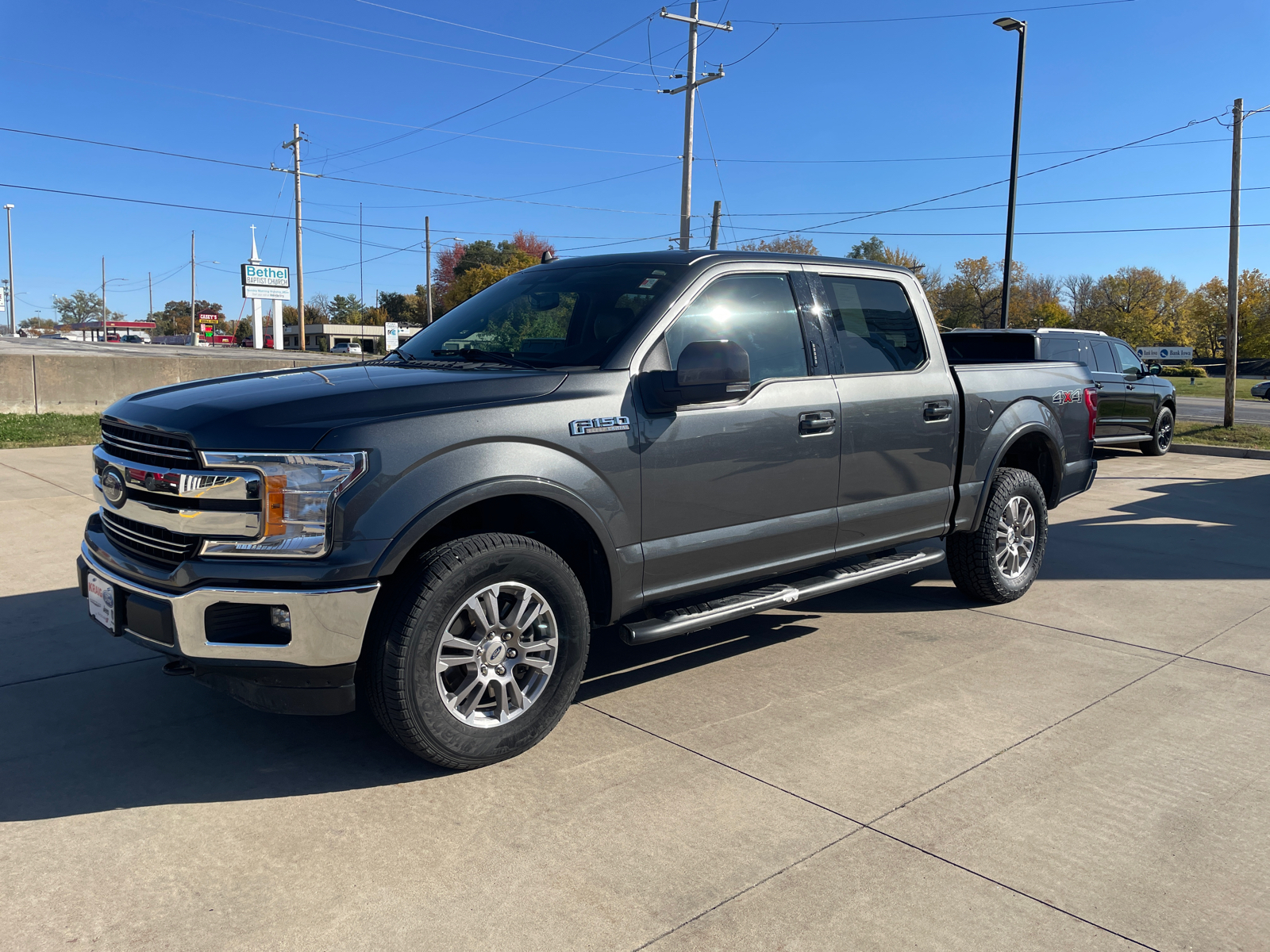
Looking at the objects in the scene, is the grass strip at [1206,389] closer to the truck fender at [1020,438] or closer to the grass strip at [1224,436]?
the grass strip at [1224,436]

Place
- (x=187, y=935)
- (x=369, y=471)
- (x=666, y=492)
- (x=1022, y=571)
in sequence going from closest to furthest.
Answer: (x=187, y=935) → (x=369, y=471) → (x=666, y=492) → (x=1022, y=571)

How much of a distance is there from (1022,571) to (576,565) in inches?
137

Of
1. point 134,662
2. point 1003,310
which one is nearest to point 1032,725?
point 134,662

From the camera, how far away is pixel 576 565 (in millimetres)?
4086

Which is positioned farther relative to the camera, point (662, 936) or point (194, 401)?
point (194, 401)

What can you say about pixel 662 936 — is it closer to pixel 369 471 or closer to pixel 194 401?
pixel 369 471

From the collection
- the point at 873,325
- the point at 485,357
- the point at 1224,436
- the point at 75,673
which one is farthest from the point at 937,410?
the point at 1224,436

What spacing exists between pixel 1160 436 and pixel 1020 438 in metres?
11.3

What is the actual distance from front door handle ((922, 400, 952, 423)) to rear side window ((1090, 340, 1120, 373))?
33.1 ft

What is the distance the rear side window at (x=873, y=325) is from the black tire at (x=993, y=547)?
3.57 feet

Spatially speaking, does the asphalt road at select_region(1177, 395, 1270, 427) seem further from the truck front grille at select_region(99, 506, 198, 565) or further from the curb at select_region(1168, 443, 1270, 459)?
the truck front grille at select_region(99, 506, 198, 565)

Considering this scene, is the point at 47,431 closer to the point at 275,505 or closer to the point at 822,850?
the point at 275,505

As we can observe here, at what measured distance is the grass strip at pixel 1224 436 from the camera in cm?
1692

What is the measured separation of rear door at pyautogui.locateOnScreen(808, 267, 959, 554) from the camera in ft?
16.0
